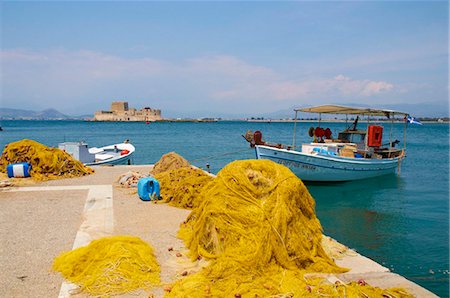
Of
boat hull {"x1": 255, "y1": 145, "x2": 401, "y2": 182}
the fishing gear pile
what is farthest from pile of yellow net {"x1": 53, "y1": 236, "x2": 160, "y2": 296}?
boat hull {"x1": 255, "y1": 145, "x2": 401, "y2": 182}

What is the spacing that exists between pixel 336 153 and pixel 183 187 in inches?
495

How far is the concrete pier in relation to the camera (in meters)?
5.12

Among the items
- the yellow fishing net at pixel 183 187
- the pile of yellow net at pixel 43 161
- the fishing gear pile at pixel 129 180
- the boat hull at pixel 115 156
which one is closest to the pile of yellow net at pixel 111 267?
the yellow fishing net at pixel 183 187

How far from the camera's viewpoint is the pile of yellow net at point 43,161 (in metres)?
13.7

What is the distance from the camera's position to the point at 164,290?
4.74 meters

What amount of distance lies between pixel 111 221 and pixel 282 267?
447cm

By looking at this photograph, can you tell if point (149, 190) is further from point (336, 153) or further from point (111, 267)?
point (336, 153)

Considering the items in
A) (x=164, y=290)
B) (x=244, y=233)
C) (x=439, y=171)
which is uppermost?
(x=244, y=233)

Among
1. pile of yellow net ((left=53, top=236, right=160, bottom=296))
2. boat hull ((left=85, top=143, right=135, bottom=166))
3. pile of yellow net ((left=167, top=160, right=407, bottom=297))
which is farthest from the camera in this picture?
boat hull ((left=85, top=143, right=135, bottom=166))

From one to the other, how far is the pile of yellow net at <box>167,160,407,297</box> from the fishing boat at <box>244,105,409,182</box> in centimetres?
1167

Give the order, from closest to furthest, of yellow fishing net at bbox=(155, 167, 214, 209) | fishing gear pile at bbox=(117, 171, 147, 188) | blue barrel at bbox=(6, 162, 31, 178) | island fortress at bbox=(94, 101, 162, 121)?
yellow fishing net at bbox=(155, 167, 214, 209) < fishing gear pile at bbox=(117, 171, 147, 188) < blue barrel at bbox=(6, 162, 31, 178) < island fortress at bbox=(94, 101, 162, 121)

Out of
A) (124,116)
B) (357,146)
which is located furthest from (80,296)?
(124,116)

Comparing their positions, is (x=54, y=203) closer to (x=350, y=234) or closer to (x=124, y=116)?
(x=350, y=234)

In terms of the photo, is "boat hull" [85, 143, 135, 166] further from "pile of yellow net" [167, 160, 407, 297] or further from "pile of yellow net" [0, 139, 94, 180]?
"pile of yellow net" [167, 160, 407, 297]
